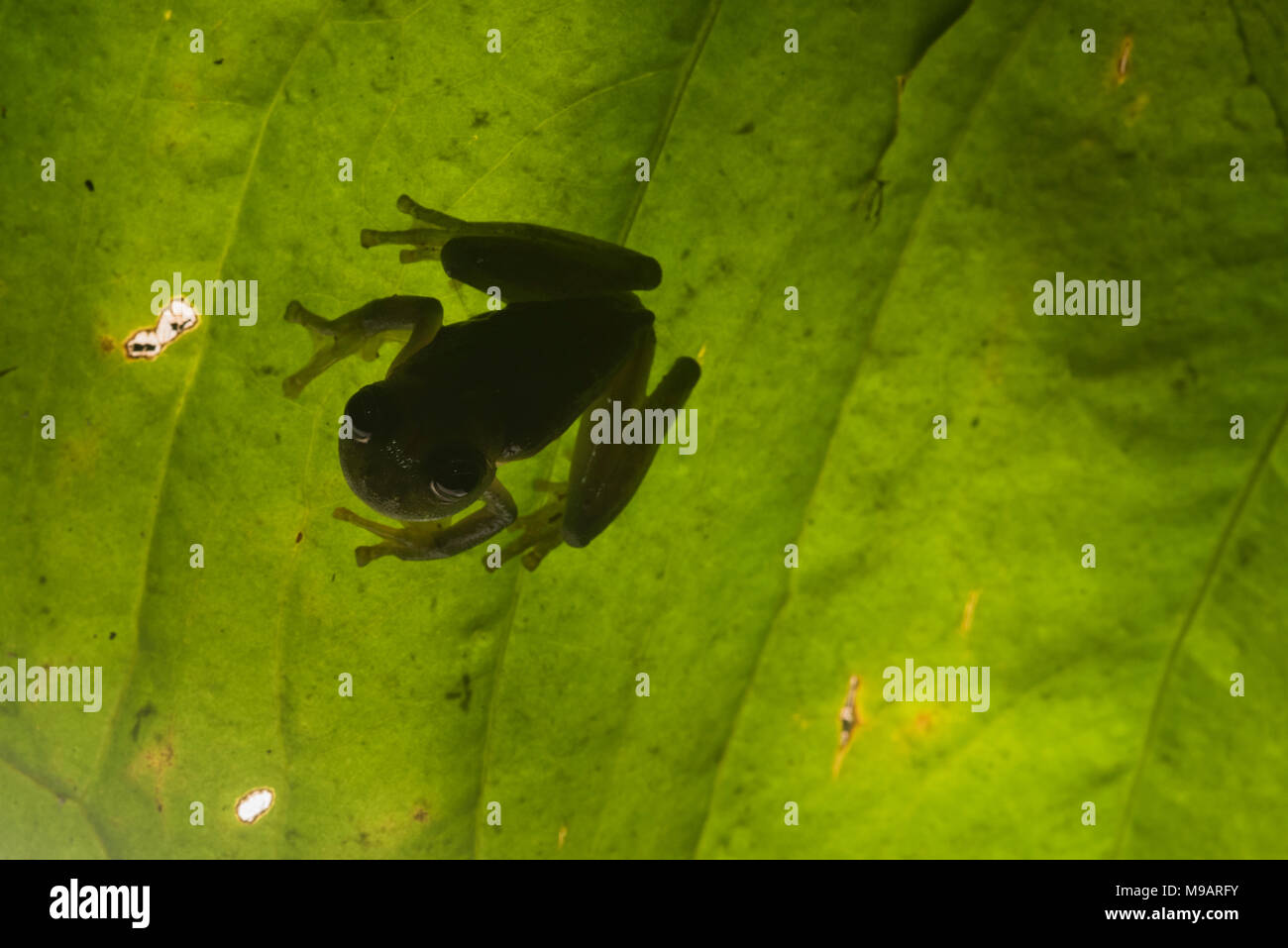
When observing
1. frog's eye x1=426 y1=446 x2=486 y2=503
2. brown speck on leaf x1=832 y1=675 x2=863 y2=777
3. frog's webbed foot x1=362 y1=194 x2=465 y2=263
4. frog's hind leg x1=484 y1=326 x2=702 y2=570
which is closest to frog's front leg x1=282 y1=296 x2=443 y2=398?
frog's webbed foot x1=362 y1=194 x2=465 y2=263

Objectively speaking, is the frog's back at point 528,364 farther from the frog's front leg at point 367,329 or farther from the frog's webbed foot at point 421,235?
the frog's webbed foot at point 421,235

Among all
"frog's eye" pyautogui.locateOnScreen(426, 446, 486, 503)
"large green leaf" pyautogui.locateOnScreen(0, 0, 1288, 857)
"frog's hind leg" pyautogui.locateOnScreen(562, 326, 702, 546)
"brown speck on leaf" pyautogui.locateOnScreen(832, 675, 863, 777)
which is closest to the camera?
"large green leaf" pyautogui.locateOnScreen(0, 0, 1288, 857)

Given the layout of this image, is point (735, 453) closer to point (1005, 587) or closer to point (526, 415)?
point (526, 415)

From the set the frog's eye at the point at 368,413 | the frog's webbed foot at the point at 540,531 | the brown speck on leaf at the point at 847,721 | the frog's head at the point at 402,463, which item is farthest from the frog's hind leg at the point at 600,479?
the brown speck on leaf at the point at 847,721

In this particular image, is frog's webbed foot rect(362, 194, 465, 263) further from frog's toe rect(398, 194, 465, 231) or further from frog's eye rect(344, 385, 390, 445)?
frog's eye rect(344, 385, 390, 445)

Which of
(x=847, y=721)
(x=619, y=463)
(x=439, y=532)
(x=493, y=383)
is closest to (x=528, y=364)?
(x=493, y=383)

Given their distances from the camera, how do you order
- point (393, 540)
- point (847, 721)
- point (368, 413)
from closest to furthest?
point (368, 413), point (393, 540), point (847, 721)

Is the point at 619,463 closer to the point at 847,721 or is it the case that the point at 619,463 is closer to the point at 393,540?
the point at 393,540
